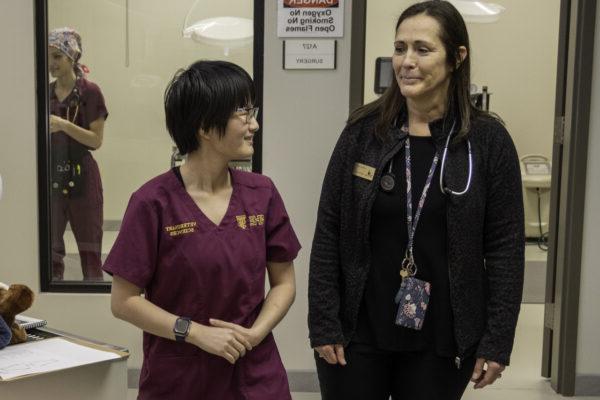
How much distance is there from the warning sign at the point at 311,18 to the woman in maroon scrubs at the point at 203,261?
1548mm

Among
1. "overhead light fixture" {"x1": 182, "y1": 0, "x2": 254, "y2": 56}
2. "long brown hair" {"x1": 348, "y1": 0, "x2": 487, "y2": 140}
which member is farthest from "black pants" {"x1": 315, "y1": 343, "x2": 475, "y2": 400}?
"overhead light fixture" {"x1": 182, "y1": 0, "x2": 254, "y2": 56}

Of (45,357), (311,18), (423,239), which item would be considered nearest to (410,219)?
(423,239)

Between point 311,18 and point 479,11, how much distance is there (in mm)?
3799

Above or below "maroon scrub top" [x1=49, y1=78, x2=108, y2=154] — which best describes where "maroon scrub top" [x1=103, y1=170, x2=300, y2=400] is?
below

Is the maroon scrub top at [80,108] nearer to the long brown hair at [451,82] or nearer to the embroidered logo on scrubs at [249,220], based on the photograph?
the long brown hair at [451,82]

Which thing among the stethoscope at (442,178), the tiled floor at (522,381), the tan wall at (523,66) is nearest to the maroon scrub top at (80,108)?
the tiled floor at (522,381)

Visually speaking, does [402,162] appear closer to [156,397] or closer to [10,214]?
[156,397]

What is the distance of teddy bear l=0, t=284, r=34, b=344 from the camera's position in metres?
1.30

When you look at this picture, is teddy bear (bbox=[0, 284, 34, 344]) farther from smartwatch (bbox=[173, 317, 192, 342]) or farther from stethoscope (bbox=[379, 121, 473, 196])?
stethoscope (bbox=[379, 121, 473, 196])

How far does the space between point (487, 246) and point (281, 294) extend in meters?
0.49

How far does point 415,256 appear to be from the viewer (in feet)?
4.92

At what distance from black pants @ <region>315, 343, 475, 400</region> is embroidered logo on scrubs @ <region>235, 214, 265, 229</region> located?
1.30 ft

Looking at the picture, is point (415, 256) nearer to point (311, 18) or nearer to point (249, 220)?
point (249, 220)

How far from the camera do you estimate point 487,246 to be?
1.54m
